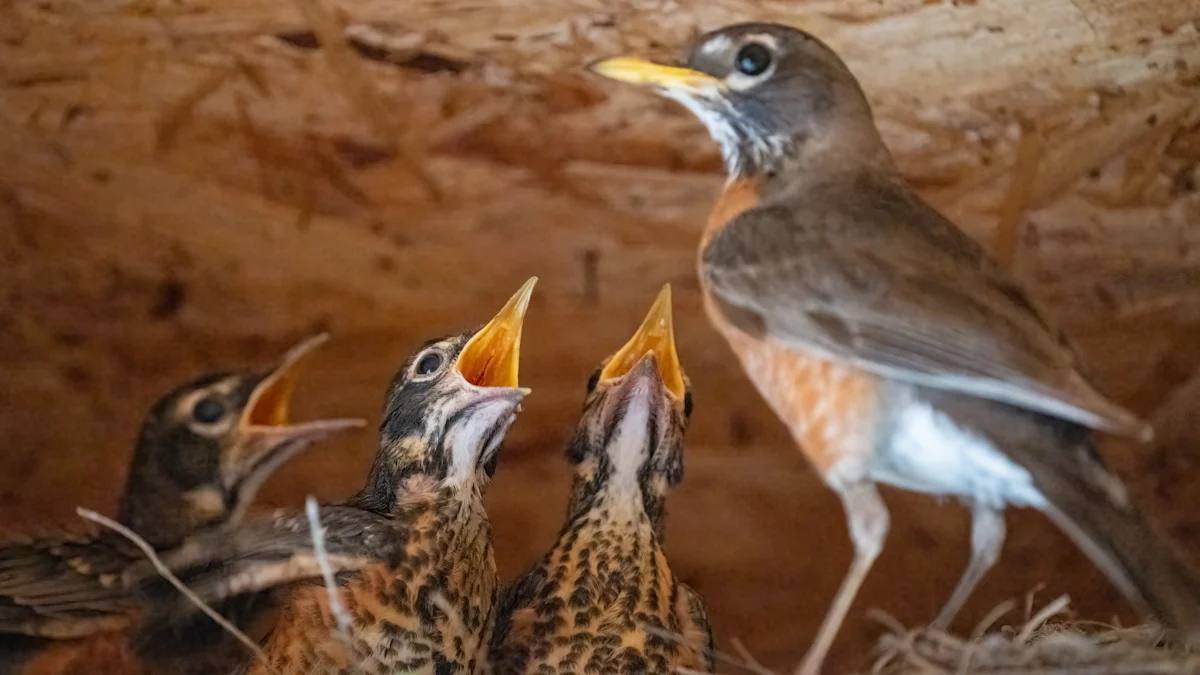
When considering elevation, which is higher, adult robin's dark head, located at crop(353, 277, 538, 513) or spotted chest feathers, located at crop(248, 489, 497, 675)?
adult robin's dark head, located at crop(353, 277, 538, 513)

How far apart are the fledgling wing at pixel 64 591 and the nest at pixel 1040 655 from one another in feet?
2.86

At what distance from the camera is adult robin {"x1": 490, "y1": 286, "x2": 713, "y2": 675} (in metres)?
1.26

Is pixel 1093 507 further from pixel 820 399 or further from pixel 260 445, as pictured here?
pixel 260 445

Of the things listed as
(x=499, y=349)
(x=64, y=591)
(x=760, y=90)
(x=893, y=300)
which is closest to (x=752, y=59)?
(x=760, y=90)

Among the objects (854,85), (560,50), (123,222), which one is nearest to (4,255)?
(123,222)

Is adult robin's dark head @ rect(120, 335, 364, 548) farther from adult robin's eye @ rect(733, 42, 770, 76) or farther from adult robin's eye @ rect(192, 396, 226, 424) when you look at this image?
adult robin's eye @ rect(733, 42, 770, 76)

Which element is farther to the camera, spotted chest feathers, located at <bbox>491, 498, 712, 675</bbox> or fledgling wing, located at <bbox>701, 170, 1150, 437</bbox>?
spotted chest feathers, located at <bbox>491, 498, 712, 675</bbox>

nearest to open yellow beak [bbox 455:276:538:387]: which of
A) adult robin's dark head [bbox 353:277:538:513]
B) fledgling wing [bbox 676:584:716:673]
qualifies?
adult robin's dark head [bbox 353:277:538:513]

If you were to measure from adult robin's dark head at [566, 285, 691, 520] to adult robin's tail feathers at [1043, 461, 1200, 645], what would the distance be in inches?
20.2

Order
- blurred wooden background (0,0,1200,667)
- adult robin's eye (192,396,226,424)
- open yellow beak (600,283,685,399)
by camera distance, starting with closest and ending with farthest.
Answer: adult robin's eye (192,396,226,424), open yellow beak (600,283,685,399), blurred wooden background (0,0,1200,667)

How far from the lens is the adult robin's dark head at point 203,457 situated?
4.36ft

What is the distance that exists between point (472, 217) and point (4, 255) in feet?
2.39

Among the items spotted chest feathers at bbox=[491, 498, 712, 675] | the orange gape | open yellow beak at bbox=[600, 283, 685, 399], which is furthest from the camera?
open yellow beak at bbox=[600, 283, 685, 399]

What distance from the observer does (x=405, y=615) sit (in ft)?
3.92
